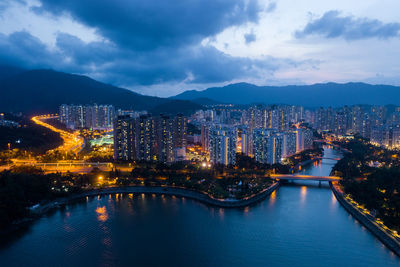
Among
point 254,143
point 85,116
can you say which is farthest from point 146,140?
point 85,116

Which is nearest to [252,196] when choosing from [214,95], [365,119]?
[365,119]

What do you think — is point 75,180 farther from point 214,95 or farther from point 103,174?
point 214,95

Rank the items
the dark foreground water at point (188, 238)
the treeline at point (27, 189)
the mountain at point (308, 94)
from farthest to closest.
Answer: the mountain at point (308, 94)
the treeline at point (27, 189)
the dark foreground water at point (188, 238)

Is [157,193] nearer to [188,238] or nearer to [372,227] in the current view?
[188,238]

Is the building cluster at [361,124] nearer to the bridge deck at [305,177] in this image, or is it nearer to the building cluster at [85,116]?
the bridge deck at [305,177]

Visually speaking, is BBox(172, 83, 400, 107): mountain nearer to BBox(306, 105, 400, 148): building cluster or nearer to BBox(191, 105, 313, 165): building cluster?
BBox(306, 105, 400, 148): building cluster

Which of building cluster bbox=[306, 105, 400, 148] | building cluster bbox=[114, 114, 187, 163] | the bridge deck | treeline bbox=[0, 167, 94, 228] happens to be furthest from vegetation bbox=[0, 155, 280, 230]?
building cluster bbox=[306, 105, 400, 148]

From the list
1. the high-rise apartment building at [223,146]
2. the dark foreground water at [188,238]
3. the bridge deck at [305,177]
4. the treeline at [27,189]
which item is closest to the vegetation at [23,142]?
the treeline at [27,189]
